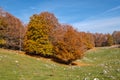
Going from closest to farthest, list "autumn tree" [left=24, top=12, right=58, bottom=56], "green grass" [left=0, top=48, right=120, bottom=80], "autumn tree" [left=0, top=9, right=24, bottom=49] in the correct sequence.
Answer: "green grass" [left=0, top=48, right=120, bottom=80] < "autumn tree" [left=24, top=12, right=58, bottom=56] < "autumn tree" [left=0, top=9, right=24, bottom=49]

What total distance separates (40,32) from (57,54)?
841cm

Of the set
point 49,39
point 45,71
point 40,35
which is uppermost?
point 40,35

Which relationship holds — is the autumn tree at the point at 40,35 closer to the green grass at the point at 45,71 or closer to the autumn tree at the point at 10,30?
the autumn tree at the point at 10,30

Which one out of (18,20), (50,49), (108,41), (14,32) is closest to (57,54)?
(50,49)

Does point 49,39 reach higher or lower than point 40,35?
lower

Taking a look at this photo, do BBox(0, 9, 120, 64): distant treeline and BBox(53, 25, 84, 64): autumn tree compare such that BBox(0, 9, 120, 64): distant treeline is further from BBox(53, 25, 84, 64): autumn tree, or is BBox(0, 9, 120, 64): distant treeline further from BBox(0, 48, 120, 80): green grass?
BBox(0, 48, 120, 80): green grass

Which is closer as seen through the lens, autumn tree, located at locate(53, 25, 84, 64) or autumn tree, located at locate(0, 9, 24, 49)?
autumn tree, located at locate(53, 25, 84, 64)

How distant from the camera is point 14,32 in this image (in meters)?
78.3

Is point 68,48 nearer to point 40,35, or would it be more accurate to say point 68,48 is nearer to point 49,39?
point 49,39

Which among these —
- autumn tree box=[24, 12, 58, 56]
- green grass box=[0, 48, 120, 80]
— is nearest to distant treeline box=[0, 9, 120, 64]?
autumn tree box=[24, 12, 58, 56]

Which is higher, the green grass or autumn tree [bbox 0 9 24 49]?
autumn tree [bbox 0 9 24 49]

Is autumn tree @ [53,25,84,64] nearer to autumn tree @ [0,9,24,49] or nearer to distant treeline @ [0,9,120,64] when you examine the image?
distant treeline @ [0,9,120,64]

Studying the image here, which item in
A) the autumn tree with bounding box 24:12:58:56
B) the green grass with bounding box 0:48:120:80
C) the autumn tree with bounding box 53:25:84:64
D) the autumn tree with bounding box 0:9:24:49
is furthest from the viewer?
the autumn tree with bounding box 0:9:24:49

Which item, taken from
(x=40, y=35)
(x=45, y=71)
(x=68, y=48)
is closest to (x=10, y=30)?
(x=40, y=35)
